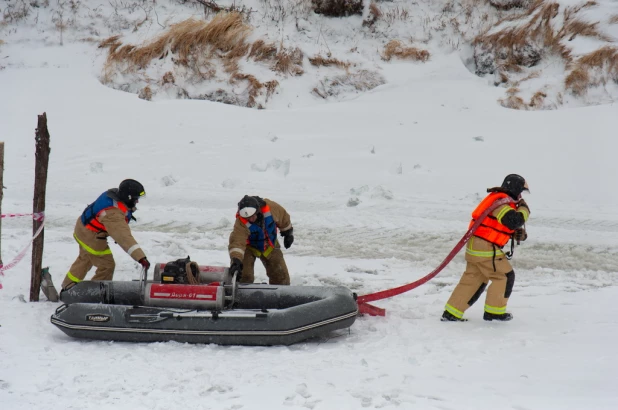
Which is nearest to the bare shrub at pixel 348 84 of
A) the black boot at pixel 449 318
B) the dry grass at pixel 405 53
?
the dry grass at pixel 405 53

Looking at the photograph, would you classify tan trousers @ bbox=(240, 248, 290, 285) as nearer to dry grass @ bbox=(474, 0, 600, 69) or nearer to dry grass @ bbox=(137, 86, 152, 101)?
dry grass @ bbox=(137, 86, 152, 101)

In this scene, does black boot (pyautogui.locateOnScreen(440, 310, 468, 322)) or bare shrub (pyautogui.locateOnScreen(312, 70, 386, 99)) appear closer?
black boot (pyautogui.locateOnScreen(440, 310, 468, 322))

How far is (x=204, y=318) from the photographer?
16.6ft

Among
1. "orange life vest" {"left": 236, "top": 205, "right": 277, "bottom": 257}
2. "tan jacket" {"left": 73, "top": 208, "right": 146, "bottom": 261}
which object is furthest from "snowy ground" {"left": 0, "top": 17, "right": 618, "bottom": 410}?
"orange life vest" {"left": 236, "top": 205, "right": 277, "bottom": 257}

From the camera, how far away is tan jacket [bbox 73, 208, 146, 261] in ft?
18.7

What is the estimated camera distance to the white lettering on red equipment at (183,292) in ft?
17.8

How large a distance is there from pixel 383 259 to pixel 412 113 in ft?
20.7

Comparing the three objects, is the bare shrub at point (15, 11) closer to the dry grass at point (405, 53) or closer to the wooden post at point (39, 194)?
the dry grass at point (405, 53)

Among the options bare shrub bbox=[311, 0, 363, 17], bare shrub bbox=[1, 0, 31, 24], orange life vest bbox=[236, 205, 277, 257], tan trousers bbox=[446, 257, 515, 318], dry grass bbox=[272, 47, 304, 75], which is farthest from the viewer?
bare shrub bbox=[311, 0, 363, 17]

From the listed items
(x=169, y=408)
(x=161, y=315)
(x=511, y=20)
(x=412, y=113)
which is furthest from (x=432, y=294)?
(x=511, y=20)

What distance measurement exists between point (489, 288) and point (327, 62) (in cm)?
1024

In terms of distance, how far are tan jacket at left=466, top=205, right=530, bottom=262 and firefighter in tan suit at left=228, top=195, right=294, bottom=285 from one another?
184cm

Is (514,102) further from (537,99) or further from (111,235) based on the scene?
(111,235)

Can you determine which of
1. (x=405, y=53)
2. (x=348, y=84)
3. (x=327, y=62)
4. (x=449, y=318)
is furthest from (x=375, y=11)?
(x=449, y=318)
